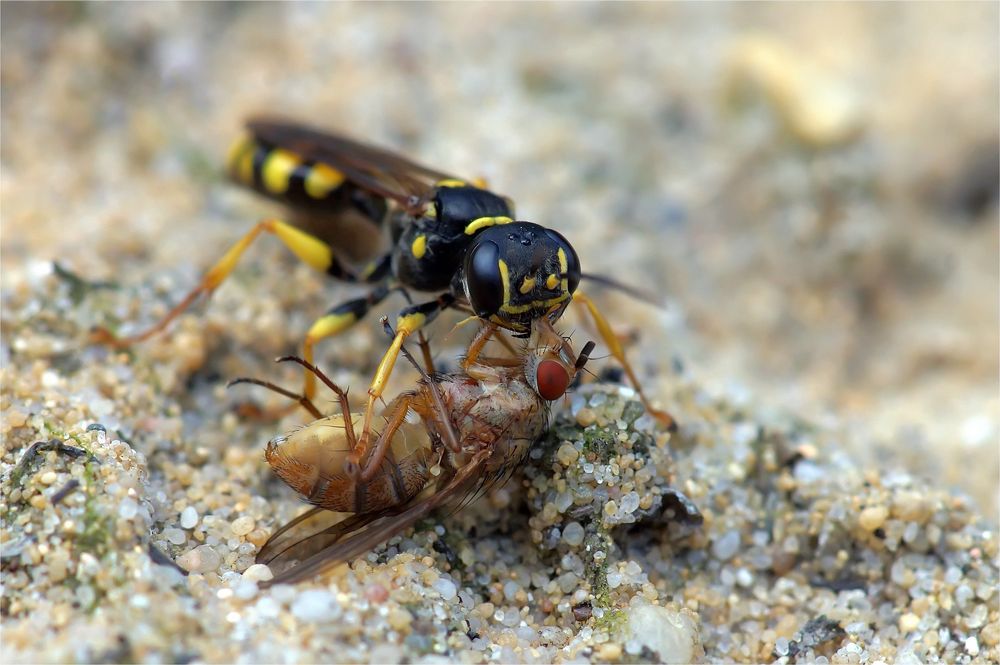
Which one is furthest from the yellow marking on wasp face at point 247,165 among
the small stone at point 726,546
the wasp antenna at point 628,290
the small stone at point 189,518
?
the small stone at point 726,546

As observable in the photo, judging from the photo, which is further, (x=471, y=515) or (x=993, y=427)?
(x=993, y=427)

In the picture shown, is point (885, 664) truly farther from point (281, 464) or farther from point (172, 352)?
point (172, 352)

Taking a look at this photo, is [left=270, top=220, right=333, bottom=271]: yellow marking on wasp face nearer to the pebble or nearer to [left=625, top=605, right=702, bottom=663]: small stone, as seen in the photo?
the pebble

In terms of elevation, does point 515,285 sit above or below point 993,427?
above

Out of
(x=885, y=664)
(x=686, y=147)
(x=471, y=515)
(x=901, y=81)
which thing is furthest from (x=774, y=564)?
(x=901, y=81)

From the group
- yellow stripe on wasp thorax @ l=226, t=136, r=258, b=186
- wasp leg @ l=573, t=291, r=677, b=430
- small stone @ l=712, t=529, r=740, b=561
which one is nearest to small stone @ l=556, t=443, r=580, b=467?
wasp leg @ l=573, t=291, r=677, b=430

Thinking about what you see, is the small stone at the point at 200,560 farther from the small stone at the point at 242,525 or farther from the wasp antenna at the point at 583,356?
the wasp antenna at the point at 583,356
